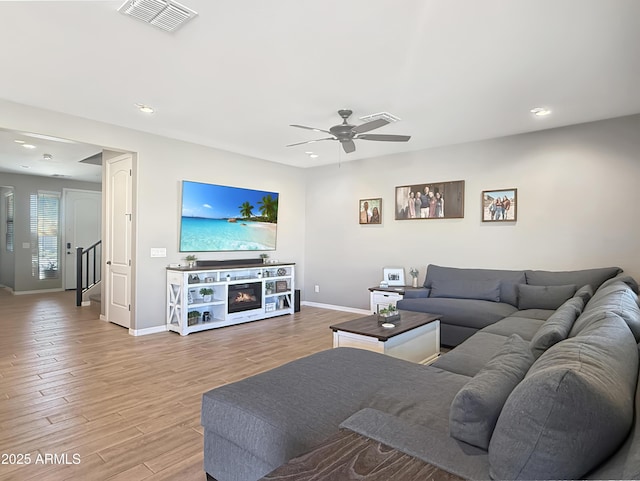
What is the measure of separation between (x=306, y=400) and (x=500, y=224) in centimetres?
438

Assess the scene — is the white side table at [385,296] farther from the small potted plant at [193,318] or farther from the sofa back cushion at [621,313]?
the sofa back cushion at [621,313]

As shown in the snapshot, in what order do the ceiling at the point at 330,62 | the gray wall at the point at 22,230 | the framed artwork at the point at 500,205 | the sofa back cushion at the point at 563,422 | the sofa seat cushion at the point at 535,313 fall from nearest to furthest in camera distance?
1. the sofa back cushion at the point at 563,422
2. the ceiling at the point at 330,62
3. the sofa seat cushion at the point at 535,313
4. the framed artwork at the point at 500,205
5. the gray wall at the point at 22,230

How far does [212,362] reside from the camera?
12.6ft

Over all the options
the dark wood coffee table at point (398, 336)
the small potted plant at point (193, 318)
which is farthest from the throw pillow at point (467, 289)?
the small potted plant at point (193, 318)

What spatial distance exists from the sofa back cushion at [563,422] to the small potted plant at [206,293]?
485cm

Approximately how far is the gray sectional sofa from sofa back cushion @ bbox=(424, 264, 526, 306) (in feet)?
6.28

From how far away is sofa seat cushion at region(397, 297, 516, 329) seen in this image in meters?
4.09

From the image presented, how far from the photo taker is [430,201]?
574 centimetres

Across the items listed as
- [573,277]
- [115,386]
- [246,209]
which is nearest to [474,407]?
[115,386]

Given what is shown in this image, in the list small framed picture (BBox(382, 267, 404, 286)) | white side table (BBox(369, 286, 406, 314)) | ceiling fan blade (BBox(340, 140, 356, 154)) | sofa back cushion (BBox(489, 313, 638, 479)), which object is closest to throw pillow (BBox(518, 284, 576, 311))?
white side table (BBox(369, 286, 406, 314))

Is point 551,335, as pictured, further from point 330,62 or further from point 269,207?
point 269,207

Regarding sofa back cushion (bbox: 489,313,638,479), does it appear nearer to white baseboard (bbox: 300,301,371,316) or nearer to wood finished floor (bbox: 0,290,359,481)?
wood finished floor (bbox: 0,290,359,481)

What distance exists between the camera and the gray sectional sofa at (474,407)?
937mm

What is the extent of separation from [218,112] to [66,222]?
6994mm
